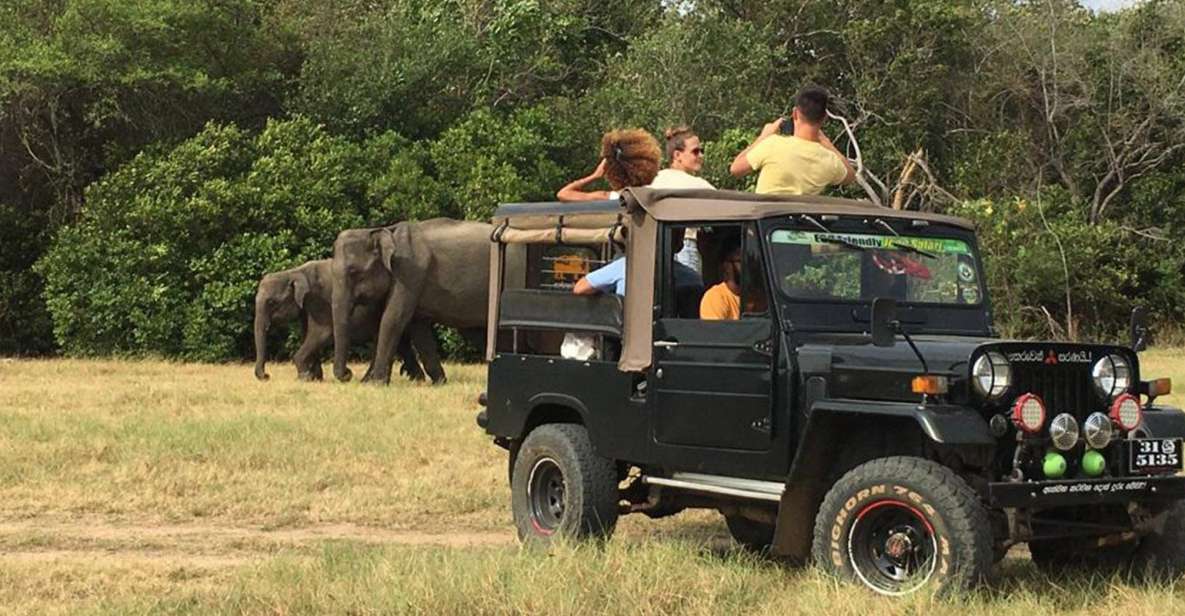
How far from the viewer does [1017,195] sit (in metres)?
30.6

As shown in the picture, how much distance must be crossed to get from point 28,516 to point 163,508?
31.0 inches

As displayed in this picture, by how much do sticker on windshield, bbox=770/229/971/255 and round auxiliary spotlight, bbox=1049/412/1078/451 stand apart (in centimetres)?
140

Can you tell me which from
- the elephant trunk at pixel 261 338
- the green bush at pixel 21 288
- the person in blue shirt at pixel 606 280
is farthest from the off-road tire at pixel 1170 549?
the green bush at pixel 21 288

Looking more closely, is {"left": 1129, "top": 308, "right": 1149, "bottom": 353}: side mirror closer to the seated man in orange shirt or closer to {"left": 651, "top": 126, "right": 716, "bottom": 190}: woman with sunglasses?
the seated man in orange shirt

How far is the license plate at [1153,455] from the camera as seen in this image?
7246 millimetres

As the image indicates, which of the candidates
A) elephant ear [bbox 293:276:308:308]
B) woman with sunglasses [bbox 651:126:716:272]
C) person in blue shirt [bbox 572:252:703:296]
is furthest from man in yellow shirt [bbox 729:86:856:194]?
elephant ear [bbox 293:276:308:308]

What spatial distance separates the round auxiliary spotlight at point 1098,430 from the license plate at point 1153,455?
0.58 ft

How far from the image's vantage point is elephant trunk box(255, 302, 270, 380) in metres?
21.2

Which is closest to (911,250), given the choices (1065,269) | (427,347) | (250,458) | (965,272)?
(965,272)

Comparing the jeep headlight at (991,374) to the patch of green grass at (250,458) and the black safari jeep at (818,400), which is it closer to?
the black safari jeep at (818,400)

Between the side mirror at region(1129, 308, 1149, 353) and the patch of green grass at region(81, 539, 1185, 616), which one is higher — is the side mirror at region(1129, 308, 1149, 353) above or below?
above

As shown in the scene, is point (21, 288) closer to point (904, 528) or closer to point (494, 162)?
point (494, 162)

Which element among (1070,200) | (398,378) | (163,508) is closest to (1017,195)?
(1070,200)

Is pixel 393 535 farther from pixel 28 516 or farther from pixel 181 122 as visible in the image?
pixel 181 122
